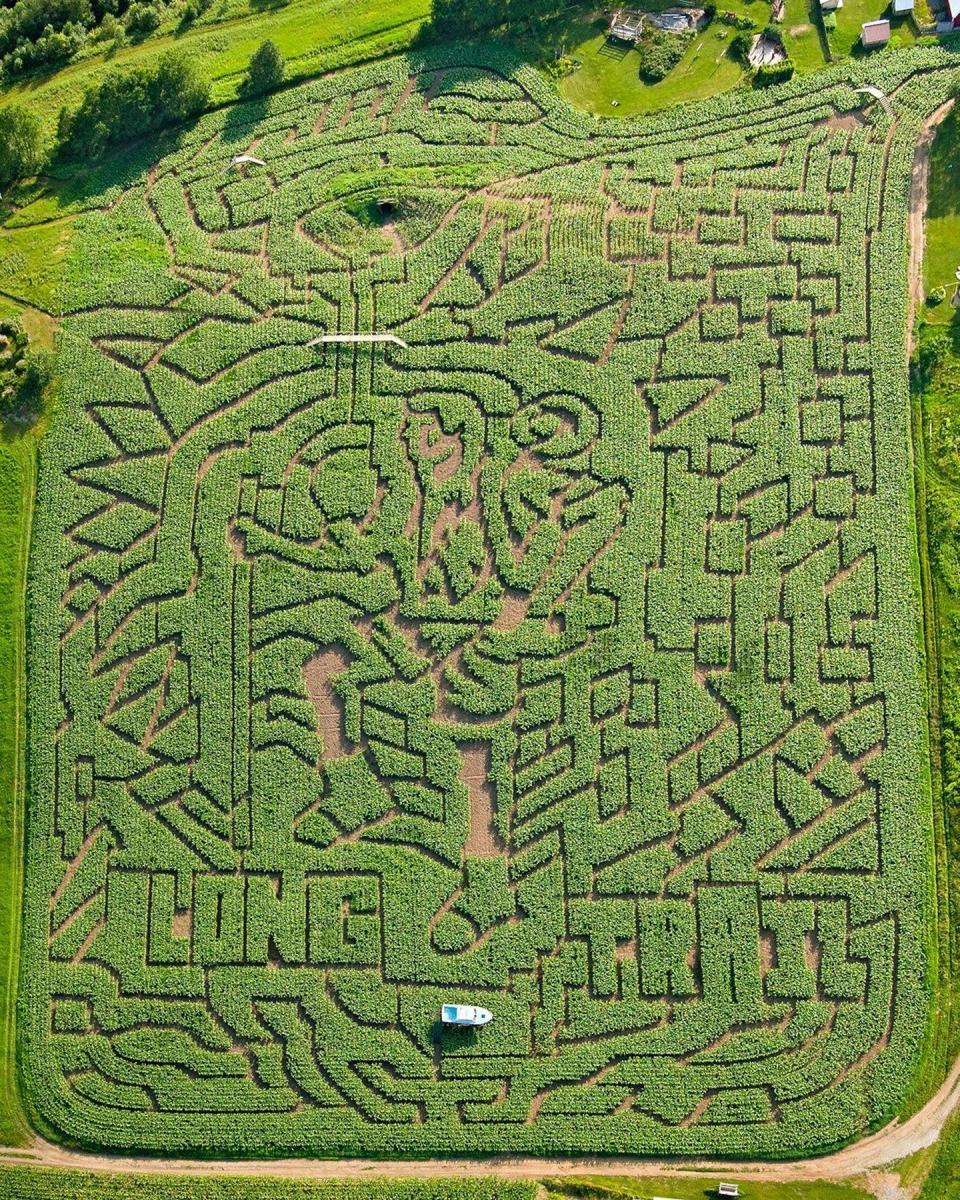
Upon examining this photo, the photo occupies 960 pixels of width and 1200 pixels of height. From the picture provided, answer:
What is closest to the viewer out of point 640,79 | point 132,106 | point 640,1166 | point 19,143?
point 640,1166

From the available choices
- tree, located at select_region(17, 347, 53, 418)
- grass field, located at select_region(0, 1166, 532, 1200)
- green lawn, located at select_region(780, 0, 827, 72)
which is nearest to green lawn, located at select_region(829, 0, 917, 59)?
green lawn, located at select_region(780, 0, 827, 72)

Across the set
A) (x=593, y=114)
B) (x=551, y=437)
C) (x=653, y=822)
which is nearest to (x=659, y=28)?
(x=593, y=114)

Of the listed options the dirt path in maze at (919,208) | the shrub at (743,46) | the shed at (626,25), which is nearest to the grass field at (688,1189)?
the dirt path in maze at (919,208)

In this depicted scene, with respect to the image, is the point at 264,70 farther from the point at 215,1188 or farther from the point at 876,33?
the point at 215,1188

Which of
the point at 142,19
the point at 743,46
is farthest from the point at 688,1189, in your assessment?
the point at 142,19

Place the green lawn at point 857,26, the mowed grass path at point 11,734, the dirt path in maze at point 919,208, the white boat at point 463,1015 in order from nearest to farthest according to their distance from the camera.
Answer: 1. the white boat at point 463,1015
2. the mowed grass path at point 11,734
3. the dirt path in maze at point 919,208
4. the green lawn at point 857,26

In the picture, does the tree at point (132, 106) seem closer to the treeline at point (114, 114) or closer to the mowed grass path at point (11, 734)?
the treeline at point (114, 114)
